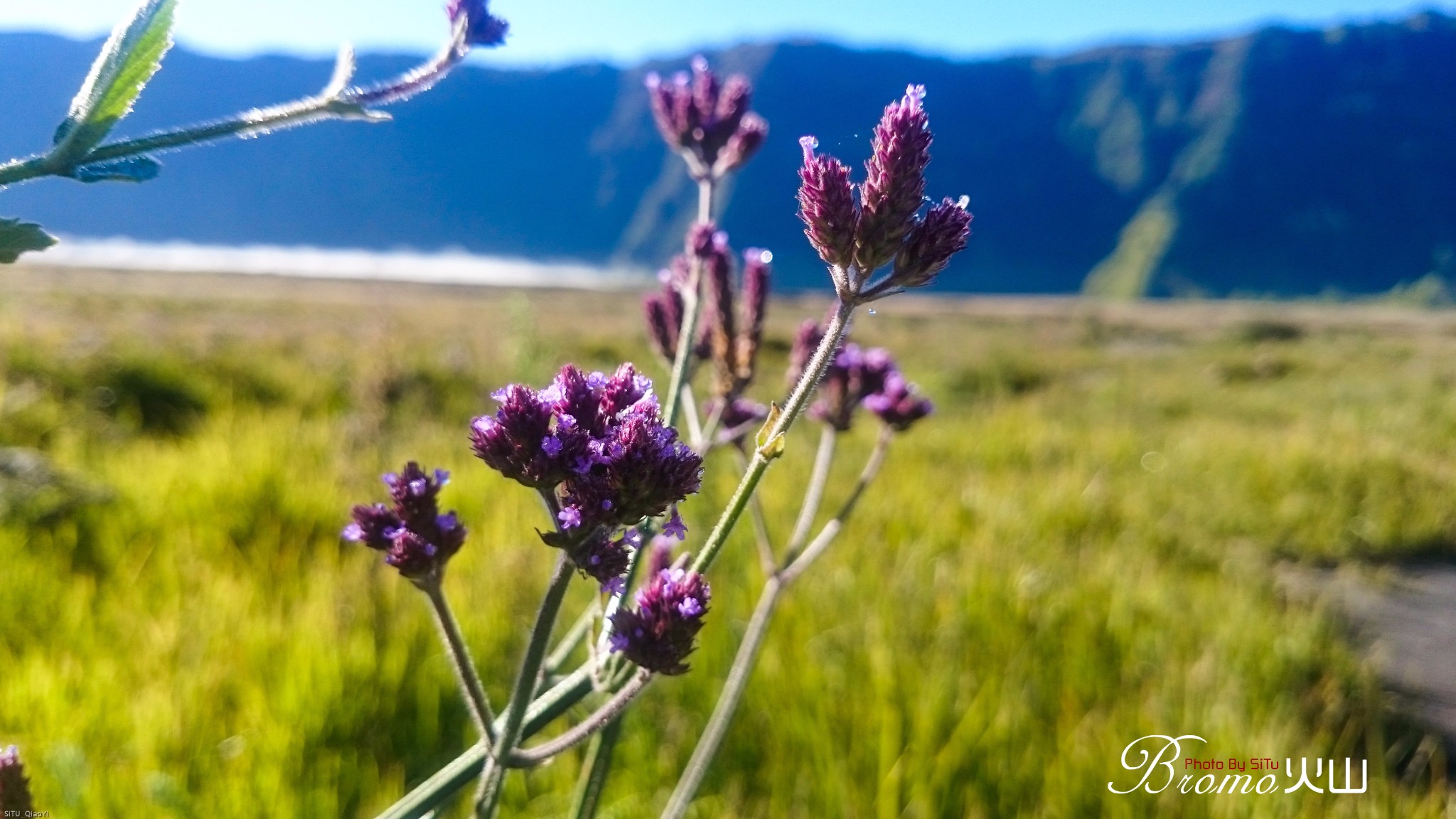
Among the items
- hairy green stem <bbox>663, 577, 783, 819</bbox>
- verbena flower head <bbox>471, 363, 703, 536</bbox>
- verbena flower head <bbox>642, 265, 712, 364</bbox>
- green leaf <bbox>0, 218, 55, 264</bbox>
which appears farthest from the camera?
verbena flower head <bbox>642, 265, 712, 364</bbox>

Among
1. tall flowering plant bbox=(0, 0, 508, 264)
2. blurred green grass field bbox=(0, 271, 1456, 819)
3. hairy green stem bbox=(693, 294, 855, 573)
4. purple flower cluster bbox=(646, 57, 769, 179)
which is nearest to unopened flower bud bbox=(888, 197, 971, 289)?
hairy green stem bbox=(693, 294, 855, 573)

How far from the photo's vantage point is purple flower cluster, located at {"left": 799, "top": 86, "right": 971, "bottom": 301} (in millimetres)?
760

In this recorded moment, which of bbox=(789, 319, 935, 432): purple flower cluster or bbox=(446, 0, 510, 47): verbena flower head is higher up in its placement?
bbox=(446, 0, 510, 47): verbena flower head

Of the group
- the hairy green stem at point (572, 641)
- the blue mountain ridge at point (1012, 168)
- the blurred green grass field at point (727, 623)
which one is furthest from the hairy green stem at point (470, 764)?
the blue mountain ridge at point (1012, 168)

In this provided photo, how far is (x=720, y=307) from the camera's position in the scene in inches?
61.9

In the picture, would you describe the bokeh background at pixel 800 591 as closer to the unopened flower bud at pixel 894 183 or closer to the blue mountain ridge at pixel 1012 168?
the unopened flower bud at pixel 894 183

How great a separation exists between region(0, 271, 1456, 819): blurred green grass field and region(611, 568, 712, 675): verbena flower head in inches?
50.7

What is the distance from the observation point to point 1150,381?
14516 mm

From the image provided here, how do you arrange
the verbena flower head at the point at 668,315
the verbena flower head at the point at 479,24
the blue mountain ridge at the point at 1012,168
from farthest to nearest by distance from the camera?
the blue mountain ridge at the point at 1012,168 → the verbena flower head at the point at 668,315 → the verbena flower head at the point at 479,24

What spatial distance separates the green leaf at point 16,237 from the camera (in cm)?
60

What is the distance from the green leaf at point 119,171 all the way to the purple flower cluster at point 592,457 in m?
0.33

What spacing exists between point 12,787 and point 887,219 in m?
0.90

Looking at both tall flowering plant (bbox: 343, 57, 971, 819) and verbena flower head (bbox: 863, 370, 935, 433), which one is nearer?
tall flowering plant (bbox: 343, 57, 971, 819)

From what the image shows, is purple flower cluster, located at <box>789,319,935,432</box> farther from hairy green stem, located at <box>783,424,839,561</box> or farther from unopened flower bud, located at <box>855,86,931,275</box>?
unopened flower bud, located at <box>855,86,931,275</box>
